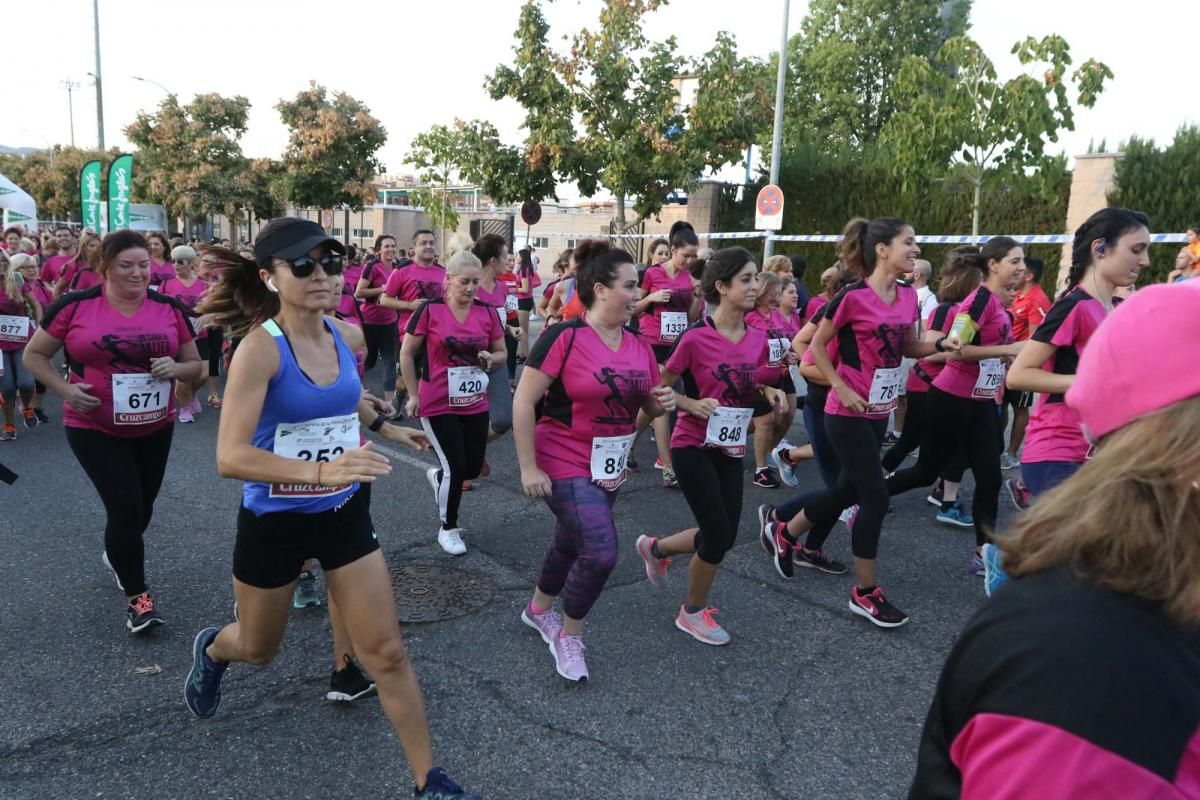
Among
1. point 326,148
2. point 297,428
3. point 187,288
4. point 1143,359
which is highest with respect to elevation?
point 326,148

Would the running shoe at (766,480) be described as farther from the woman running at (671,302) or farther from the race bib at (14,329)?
the race bib at (14,329)

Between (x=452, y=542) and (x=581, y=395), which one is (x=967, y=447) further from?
(x=452, y=542)

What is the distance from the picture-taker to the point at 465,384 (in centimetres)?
577

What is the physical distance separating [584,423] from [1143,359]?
2.97m

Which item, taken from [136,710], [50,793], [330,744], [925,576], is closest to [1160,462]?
[330,744]

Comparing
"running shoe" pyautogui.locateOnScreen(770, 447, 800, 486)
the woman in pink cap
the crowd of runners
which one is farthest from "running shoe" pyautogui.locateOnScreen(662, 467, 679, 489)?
the woman in pink cap

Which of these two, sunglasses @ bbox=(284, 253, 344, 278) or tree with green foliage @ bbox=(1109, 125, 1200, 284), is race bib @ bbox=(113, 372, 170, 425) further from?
tree with green foliage @ bbox=(1109, 125, 1200, 284)

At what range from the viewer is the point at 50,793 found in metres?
2.96

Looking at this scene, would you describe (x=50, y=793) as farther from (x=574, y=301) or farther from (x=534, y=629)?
(x=574, y=301)

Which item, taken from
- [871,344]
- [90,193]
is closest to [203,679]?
[871,344]

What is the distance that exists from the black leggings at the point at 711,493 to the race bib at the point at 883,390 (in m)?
0.94

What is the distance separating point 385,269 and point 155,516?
6117mm

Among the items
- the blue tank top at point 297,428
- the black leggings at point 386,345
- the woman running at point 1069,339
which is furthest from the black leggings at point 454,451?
the black leggings at point 386,345

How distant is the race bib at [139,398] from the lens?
14.1 ft
